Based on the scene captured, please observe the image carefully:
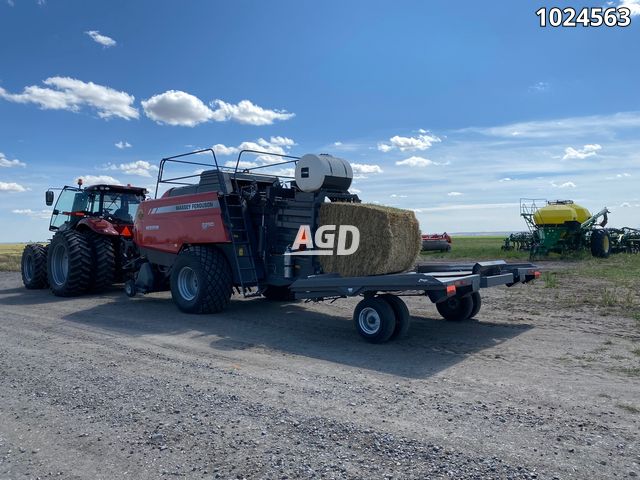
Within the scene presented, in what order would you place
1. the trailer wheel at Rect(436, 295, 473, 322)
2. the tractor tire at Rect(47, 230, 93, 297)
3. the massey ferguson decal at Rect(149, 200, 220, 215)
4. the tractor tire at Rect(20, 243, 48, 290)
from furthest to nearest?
the tractor tire at Rect(20, 243, 48, 290)
the tractor tire at Rect(47, 230, 93, 297)
the massey ferguson decal at Rect(149, 200, 220, 215)
the trailer wheel at Rect(436, 295, 473, 322)

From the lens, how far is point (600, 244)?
20312 millimetres

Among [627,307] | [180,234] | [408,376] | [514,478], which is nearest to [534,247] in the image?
[627,307]

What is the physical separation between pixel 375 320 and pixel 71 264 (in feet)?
25.9

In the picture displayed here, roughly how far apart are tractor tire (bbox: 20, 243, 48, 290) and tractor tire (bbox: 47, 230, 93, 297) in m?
1.60

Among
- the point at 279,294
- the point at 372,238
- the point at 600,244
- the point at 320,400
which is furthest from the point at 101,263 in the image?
the point at 600,244

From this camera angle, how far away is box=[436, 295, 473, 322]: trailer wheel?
8.52 meters

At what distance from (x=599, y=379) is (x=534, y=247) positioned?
17.3m

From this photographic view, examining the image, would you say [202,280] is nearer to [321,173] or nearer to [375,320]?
[321,173]

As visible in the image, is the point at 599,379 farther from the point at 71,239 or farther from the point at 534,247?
the point at 534,247

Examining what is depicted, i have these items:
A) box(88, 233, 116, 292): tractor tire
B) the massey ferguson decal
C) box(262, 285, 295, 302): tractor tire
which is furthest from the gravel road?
box(88, 233, 116, 292): tractor tire

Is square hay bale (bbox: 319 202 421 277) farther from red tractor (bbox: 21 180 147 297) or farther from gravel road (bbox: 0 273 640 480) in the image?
red tractor (bbox: 21 180 147 297)

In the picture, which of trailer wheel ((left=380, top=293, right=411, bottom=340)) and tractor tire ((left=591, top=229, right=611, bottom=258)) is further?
tractor tire ((left=591, top=229, right=611, bottom=258))

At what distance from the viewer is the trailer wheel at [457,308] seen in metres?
8.52

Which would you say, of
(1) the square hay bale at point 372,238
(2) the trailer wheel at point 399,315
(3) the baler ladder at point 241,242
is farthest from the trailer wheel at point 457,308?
(3) the baler ladder at point 241,242
